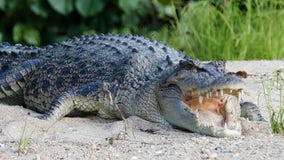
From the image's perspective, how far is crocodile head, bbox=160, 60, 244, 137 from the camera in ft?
18.2

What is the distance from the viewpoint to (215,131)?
554 cm

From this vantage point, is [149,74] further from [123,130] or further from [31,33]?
[31,33]

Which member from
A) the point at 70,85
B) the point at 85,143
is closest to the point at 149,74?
the point at 70,85

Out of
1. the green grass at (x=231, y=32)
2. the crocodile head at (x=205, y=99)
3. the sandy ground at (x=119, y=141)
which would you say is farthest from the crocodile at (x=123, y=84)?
the green grass at (x=231, y=32)

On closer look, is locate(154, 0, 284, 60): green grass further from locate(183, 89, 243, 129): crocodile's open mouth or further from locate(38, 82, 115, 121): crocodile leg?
locate(183, 89, 243, 129): crocodile's open mouth

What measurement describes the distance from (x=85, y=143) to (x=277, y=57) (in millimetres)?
4290

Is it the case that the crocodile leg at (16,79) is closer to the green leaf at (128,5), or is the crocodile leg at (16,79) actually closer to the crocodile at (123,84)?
the crocodile at (123,84)

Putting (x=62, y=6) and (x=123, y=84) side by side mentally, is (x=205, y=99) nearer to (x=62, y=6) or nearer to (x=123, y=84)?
(x=123, y=84)

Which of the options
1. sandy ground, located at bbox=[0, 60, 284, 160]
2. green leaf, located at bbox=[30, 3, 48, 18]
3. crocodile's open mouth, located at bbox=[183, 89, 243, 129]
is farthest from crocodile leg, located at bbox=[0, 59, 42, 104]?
green leaf, located at bbox=[30, 3, 48, 18]

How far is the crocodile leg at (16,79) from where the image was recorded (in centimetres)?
714

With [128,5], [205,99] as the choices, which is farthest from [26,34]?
[205,99]

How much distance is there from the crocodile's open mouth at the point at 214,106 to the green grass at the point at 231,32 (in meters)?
3.43

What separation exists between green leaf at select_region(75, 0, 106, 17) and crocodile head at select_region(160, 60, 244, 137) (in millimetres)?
4744

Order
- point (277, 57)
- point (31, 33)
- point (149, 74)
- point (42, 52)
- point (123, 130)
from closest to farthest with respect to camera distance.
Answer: point (123, 130) → point (149, 74) → point (42, 52) → point (277, 57) → point (31, 33)
